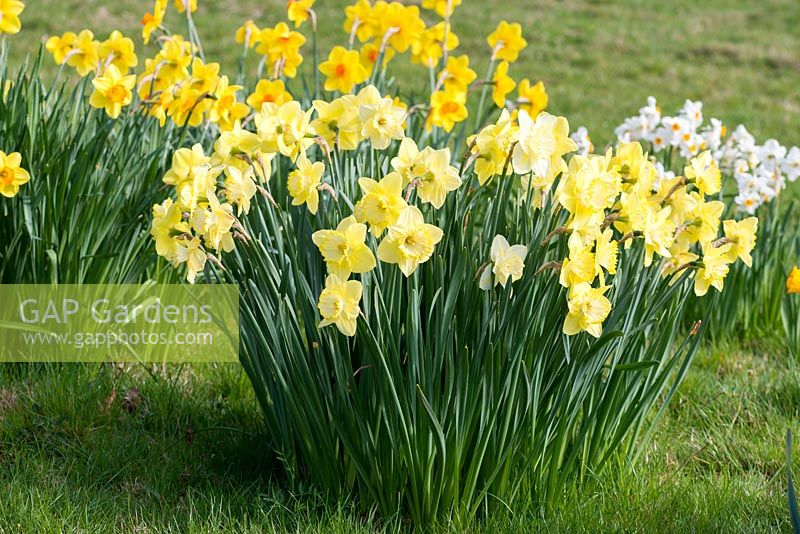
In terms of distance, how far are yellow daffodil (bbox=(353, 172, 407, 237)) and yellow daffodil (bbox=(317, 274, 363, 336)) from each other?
0.13 m

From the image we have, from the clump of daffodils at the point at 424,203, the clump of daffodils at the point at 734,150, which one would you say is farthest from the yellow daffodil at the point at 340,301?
the clump of daffodils at the point at 734,150

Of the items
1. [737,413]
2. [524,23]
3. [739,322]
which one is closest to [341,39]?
[524,23]

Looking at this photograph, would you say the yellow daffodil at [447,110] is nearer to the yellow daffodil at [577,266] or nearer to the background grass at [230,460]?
the background grass at [230,460]

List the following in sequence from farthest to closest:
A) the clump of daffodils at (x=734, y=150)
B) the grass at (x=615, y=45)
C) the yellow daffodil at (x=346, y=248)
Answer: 1. the grass at (x=615, y=45)
2. the clump of daffodils at (x=734, y=150)
3. the yellow daffodil at (x=346, y=248)

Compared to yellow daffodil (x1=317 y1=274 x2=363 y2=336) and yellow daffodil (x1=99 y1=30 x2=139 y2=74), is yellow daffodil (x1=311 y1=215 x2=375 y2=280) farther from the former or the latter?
yellow daffodil (x1=99 y1=30 x2=139 y2=74)

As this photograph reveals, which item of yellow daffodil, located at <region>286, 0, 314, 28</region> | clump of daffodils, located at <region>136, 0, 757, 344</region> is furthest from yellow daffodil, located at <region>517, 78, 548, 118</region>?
clump of daffodils, located at <region>136, 0, 757, 344</region>

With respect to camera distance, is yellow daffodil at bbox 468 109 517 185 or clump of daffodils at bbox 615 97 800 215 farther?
clump of daffodils at bbox 615 97 800 215

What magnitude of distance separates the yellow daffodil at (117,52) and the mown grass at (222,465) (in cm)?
110

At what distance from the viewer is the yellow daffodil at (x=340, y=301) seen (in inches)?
75.4

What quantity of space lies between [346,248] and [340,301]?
110mm

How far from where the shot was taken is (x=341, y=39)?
10195mm

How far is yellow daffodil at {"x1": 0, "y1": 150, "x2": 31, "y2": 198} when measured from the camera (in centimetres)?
270

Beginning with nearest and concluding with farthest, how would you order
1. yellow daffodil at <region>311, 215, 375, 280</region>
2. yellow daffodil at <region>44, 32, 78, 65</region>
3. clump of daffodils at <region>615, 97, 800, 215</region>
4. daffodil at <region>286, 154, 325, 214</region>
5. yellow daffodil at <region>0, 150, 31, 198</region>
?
1. yellow daffodil at <region>311, 215, 375, 280</region>
2. daffodil at <region>286, 154, 325, 214</region>
3. yellow daffodil at <region>0, 150, 31, 198</region>
4. yellow daffodil at <region>44, 32, 78, 65</region>
5. clump of daffodils at <region>615, 97, 800, 215</region>

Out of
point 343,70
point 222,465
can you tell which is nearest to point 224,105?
point 343,70
